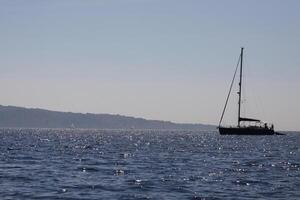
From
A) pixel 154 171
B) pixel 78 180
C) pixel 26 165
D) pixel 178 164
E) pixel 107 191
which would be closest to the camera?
pixel 107 191

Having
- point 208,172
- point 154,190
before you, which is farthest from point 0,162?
point 154,190

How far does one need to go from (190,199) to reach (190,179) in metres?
10.4

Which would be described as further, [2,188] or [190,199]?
[2,188]

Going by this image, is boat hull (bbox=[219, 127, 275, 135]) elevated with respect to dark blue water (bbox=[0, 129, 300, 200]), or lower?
elevated

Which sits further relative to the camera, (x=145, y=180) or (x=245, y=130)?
(x=245, y=130)

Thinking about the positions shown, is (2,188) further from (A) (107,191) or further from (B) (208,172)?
(B) (208,172)

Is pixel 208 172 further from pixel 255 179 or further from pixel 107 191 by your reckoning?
pixel 107 191

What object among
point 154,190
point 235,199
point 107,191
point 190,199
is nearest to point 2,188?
point 107,191

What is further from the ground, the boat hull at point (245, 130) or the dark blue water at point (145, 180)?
the boat hull at point (245, 130)

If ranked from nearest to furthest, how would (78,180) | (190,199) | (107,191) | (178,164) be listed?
1. (190,199)
2. (107,191)
3. (78,180)
4. (178,164)

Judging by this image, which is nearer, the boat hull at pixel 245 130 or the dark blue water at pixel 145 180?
the dark blue water at pixel 145 180

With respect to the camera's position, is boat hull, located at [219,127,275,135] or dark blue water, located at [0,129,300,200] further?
boat hull, located at [219,127,275,135]

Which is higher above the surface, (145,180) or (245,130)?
(245,130)

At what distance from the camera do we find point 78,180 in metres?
44.8
